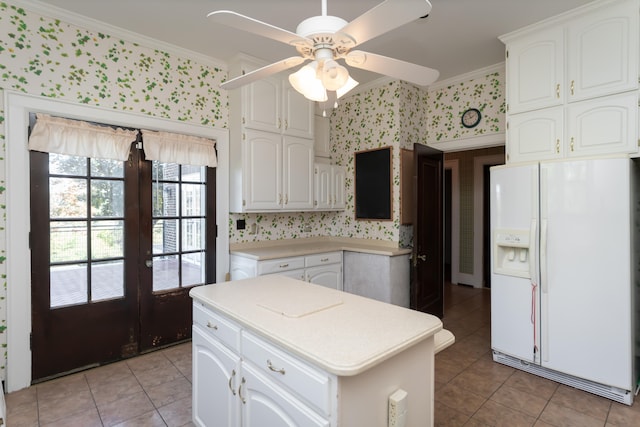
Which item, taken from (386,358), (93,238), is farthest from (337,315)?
(93,238)

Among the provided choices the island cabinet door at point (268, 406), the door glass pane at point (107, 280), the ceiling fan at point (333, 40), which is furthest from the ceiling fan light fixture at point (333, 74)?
the door glass pane at point (107, 280)

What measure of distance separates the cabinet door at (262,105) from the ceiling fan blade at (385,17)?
2.15 m

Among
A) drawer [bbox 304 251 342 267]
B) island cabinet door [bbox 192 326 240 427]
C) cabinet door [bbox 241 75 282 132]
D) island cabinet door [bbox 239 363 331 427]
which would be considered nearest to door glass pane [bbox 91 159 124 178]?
cabinet door [bbox 241 75 282 132]

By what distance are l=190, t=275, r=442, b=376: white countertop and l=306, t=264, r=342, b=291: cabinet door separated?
4.76 ft

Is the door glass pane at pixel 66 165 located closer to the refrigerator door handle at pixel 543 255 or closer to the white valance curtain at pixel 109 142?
the white valance curtain at pixel 109 142

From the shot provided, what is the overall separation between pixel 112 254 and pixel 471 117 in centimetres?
384

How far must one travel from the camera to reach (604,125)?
233 centimetres

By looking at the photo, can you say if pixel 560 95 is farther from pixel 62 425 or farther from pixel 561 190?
pixel 62 425

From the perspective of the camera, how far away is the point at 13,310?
233cm

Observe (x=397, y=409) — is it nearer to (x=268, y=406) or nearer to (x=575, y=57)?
(x=268, y=406)

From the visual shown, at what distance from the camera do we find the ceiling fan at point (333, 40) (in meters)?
1.08

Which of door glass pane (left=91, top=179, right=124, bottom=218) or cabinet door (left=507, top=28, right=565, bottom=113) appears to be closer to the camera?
cabinet door (left=507, top=28, right=565, bottom=113)

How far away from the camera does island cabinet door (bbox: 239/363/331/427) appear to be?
111cm

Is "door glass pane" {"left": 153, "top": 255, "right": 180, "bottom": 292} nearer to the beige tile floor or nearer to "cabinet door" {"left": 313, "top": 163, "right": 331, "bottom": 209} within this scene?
the beige tile floor
